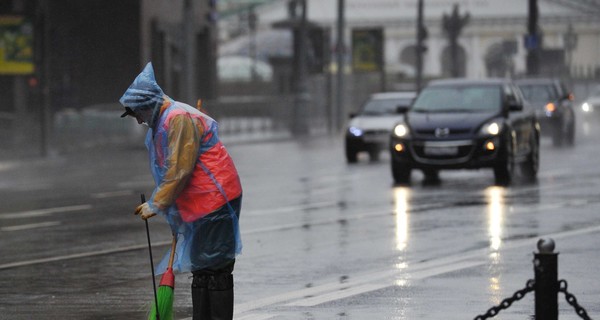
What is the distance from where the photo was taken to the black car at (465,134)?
74.9ft

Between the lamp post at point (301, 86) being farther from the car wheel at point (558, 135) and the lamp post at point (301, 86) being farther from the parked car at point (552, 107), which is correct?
the car wheel at point (558, 135)

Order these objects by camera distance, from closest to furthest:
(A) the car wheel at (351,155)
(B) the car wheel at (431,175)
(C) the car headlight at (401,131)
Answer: (C) the car headlight at (401,131) < (B) the car wheel at (431,175) < (A) the car wheel at (351,155)

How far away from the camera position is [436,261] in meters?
12.8

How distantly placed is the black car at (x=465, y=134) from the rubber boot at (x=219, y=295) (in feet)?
48.6

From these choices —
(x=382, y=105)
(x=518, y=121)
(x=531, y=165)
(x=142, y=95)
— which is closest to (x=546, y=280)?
(x=142, y=95)

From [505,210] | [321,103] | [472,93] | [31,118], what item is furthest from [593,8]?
[505,210]

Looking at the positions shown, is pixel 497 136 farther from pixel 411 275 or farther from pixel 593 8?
pixel 593 8

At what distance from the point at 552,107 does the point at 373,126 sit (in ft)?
22.7

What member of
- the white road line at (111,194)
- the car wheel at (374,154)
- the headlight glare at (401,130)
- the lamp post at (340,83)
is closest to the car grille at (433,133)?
the headlight glare at (401,130)

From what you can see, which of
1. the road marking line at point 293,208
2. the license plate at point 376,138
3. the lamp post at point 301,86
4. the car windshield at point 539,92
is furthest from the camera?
the lamp post at point 301,86

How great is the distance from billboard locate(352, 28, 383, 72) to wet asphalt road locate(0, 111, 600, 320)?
98.5 feet

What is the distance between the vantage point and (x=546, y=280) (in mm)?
7309

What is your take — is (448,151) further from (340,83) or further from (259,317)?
(340,83)

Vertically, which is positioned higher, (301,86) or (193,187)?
(193,187)
